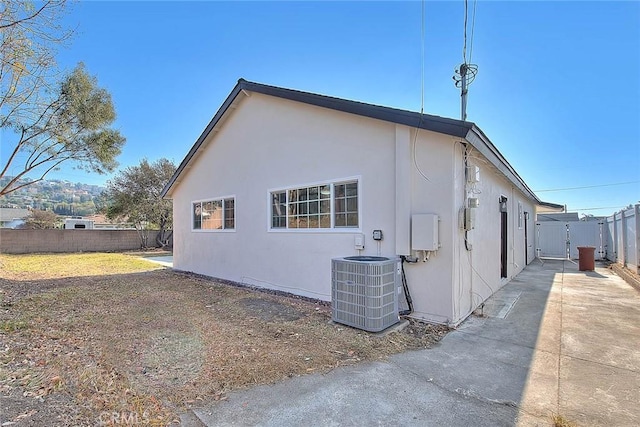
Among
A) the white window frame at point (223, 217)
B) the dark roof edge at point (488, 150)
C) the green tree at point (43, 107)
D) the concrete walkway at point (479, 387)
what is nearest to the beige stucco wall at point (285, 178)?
the white window frame at point (223, 217)

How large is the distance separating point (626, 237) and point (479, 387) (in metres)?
10.8

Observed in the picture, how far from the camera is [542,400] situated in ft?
9.18

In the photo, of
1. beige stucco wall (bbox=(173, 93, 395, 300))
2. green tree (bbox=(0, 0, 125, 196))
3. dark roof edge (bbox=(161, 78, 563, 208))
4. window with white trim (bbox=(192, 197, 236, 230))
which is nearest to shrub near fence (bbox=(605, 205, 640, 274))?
dark roof edge (bbox=(161, 78, 563, 208))

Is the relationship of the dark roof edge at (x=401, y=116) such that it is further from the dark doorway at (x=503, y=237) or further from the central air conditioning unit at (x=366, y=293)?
the central air conditioning unit at (x=366, y=293)

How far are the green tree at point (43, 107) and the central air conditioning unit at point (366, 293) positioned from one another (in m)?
6.17

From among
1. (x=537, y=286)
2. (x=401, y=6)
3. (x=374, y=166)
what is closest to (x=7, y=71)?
(x=374, y=166)

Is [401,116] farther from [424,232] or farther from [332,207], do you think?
[332,207]

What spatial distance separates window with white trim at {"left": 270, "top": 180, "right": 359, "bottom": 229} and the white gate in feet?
49.1

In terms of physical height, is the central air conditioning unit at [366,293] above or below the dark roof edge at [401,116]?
below

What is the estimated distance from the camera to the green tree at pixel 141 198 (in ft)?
69.5

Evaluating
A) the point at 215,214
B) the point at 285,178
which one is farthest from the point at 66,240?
the point at 285,178

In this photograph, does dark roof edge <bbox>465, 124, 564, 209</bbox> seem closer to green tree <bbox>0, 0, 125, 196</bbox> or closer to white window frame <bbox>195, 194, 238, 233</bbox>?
white window frame <bbox>195, 194, 238, 233</bbox>

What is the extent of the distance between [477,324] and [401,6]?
6.37 m

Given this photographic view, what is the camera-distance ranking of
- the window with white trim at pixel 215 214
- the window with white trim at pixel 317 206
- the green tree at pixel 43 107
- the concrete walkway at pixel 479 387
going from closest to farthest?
the concrete walkway at pixel 479 387
the green tree at pixel 43 107
the window with white trim at pixel 317 206
the window with white trim at pixel 215 214
